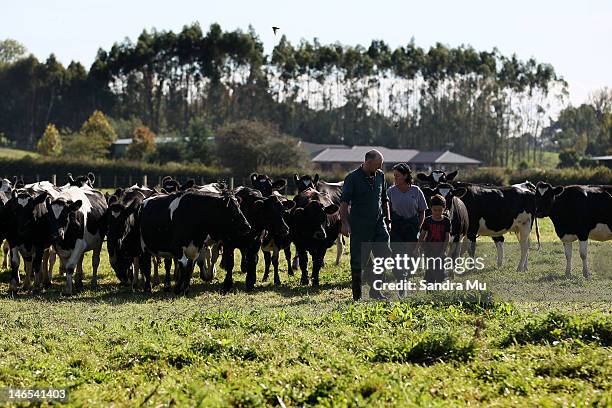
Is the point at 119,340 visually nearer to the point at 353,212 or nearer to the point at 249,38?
the point at 353,212

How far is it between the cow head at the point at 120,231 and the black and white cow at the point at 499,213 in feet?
22.9

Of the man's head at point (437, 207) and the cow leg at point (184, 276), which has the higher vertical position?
the man's head at point (437, 207)

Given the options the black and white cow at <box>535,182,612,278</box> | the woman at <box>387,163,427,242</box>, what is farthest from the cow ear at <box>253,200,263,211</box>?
the black and white cow at <box>535,182,612,278</box>

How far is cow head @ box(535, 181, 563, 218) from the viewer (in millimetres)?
18203

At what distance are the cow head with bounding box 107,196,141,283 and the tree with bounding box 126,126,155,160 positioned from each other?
2584 inches

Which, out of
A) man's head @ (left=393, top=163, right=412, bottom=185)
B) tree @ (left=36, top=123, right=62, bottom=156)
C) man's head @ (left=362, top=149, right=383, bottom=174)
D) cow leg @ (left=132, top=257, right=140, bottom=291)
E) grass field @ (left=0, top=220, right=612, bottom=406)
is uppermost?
tree @ (left=36, top=123, right=62, bottom=156)

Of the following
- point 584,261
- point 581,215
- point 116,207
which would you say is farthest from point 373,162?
point 581,215

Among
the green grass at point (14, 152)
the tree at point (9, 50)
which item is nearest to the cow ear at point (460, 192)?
the green grass at point (14, 152)

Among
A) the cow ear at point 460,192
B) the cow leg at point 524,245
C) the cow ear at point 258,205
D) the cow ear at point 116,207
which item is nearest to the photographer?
the cow ear at point 258,205

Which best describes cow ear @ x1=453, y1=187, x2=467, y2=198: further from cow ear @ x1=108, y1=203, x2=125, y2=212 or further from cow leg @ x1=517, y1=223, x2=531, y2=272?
cow ear @ x1=108, y1=203, x2=125, y2=212

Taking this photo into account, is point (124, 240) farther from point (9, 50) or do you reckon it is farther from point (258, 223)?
point (9, 50)

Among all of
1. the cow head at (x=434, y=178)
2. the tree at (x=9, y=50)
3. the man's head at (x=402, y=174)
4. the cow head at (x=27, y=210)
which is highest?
the tree at (x=9, y=50)

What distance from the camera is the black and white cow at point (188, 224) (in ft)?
49.0

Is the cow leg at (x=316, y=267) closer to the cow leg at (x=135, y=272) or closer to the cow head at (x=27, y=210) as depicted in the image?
the cow leg at (x=135, y=272)
